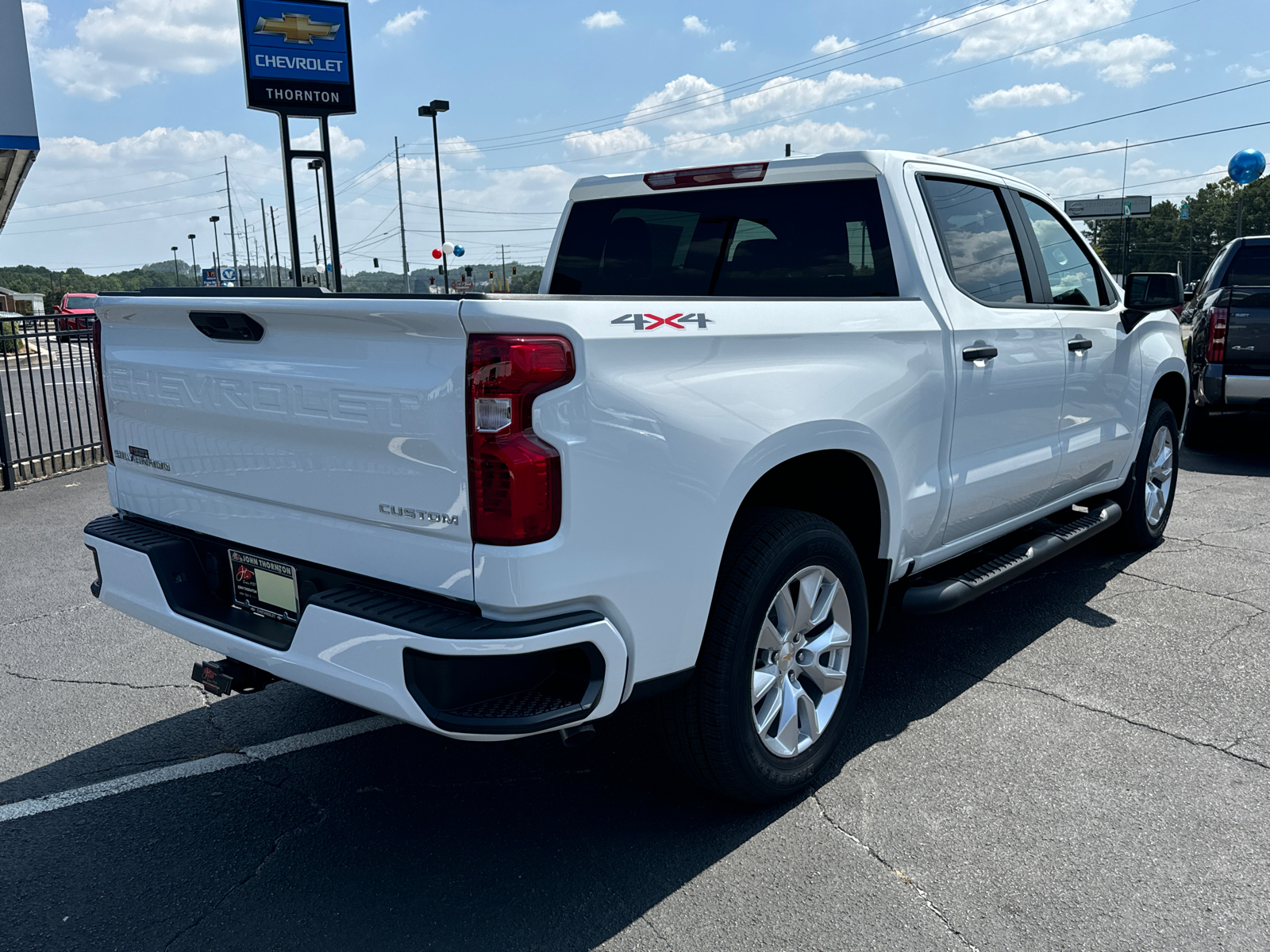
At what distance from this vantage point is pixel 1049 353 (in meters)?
4.32

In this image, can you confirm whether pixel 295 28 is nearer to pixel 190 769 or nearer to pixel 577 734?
pixel 190 769

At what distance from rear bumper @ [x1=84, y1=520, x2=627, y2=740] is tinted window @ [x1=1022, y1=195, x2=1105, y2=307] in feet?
10.7

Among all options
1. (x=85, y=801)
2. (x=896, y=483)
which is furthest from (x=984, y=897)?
(x=85, y=801)

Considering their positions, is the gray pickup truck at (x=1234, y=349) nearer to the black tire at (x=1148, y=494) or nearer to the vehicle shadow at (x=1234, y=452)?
the vehicle shadow at (x=1234, y=452)

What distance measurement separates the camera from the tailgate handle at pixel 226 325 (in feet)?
8.89

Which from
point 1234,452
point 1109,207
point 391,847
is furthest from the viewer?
point 1109,207

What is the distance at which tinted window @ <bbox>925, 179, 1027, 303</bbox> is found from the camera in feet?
12.8

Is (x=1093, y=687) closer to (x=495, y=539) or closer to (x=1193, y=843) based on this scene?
(x=1193, y=843)

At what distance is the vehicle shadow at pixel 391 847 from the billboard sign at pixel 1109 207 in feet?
204

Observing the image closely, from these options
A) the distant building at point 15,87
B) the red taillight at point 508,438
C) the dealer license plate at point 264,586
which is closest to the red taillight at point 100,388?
the dealer license plate at point 264,586

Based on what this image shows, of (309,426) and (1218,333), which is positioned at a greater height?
(309,426)

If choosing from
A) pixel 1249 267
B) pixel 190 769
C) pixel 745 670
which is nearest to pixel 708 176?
pixel 745 670

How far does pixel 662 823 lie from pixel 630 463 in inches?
51.2

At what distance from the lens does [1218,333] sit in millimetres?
8969
